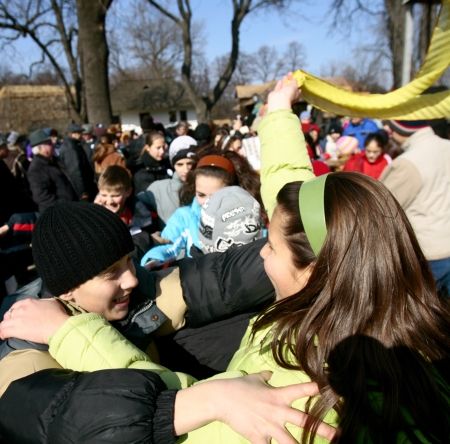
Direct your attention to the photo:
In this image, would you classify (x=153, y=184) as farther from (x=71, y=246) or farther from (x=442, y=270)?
(x=71, y=246)

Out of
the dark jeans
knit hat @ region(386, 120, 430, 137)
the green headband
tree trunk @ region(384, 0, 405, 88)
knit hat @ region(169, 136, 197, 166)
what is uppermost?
tree trunk @ region(384, 0, 405, 88)

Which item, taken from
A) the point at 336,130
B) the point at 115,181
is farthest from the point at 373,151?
the point at 336,130

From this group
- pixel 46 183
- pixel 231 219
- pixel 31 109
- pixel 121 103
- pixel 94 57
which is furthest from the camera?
pixel 121 103

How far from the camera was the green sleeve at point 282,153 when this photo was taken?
77.4 inches

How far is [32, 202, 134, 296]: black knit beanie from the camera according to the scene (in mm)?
1490

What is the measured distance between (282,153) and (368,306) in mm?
1015

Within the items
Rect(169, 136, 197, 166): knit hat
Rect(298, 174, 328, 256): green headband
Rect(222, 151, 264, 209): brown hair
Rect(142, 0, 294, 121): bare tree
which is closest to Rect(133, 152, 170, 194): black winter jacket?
Rect(169, 136, 197, 166): knit hat

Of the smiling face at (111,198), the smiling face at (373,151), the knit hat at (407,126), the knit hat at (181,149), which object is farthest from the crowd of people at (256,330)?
the smiling face at (373,151)

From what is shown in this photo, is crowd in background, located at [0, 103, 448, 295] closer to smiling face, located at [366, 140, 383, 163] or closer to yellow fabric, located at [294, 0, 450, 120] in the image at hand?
smiling face, located at [366, 140, 383, 163]

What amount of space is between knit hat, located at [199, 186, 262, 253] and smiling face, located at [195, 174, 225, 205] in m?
0.67

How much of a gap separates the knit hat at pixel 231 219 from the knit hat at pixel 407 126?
1779 mm

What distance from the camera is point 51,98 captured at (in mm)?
37438

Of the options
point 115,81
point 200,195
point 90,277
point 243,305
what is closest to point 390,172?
point 200,195

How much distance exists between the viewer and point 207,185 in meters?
2.99
